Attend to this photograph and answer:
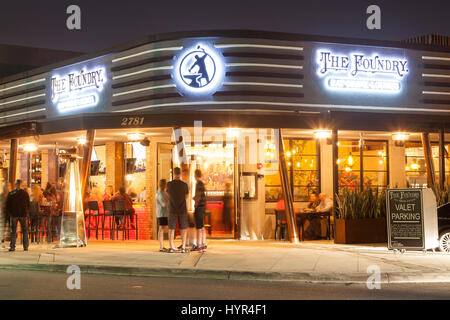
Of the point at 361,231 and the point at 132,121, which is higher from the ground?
the point at 132,121

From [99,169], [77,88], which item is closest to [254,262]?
[77,88]

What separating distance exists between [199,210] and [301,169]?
638 cm

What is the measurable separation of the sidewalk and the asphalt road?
0.67 metres

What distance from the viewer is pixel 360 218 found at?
18.3 meters

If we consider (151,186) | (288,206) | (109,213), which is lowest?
(109,213)

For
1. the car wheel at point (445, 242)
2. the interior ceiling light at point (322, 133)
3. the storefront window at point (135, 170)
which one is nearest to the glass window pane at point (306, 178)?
the interior ceiling light at point (322, 133)

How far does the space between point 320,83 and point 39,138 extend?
9.58 metres

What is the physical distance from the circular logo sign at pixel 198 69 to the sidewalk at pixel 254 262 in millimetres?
5018

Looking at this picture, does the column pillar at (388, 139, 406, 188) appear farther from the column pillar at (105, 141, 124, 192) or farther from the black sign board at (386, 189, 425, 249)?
the column pillar at (105, 141, 124, 192)

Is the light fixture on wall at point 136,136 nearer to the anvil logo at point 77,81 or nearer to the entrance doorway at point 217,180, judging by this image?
the entrance doorway at point 217,180

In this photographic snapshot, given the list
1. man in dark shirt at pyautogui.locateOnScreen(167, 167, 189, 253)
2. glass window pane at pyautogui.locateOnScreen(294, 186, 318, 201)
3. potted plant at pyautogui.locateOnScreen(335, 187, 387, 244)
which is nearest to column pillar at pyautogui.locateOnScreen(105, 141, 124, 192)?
glass window pane at pyautogui.locateOnScreen(294, 186, 318, 201)

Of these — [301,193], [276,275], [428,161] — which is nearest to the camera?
[276,275]

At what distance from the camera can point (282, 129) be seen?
19.3 m

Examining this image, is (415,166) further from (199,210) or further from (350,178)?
(199,210)
